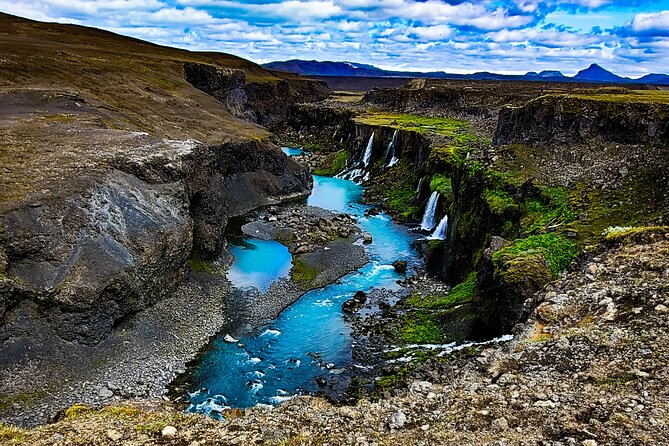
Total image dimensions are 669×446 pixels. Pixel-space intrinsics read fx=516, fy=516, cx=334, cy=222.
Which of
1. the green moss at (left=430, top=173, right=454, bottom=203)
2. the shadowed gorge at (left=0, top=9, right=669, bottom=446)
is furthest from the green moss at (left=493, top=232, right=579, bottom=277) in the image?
the green moss at (left=430, top=173, right=454, bottom=203)

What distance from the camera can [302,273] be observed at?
143 feet

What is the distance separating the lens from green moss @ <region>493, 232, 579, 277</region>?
27969mm

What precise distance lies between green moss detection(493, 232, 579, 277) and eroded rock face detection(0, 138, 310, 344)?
22.0 meters

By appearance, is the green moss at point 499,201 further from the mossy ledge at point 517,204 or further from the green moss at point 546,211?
the green moss at point 546,211

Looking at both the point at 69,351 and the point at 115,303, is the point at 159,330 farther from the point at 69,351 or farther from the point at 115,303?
the point at 69,351

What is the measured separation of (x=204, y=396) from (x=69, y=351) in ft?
25.6

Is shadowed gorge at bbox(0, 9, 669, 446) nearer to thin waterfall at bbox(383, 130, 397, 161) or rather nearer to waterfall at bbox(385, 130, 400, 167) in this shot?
waterfall at bbox(385, 130, 400, 167)

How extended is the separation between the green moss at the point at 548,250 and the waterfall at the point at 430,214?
25097 mm

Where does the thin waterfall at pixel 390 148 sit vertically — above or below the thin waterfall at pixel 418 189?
above

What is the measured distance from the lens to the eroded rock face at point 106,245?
90.7ft

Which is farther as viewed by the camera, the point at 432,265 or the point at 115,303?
the point at 432,265

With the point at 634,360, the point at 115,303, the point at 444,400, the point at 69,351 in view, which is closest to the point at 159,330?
the point at 115,303

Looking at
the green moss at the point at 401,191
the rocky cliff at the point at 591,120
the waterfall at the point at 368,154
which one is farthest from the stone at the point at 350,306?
the waterfall at the point at 368,154

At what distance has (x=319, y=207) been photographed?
67500 millimetres
